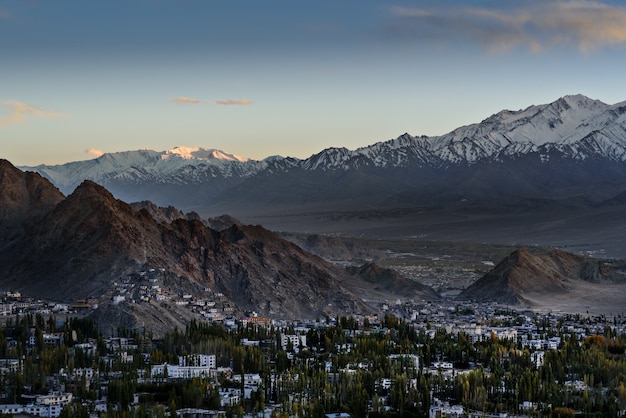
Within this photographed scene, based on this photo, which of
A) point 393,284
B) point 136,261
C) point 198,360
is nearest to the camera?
point 198,360

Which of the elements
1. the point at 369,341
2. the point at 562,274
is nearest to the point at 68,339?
the point at 369,341

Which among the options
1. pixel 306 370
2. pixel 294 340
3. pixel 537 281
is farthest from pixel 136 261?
pixel 537 281

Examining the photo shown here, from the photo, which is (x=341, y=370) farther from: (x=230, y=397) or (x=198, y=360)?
(x=198, y=360)

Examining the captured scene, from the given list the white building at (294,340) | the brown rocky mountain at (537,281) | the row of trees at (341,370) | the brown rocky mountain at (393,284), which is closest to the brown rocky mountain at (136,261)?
the brown rocky mountain at (393,284)

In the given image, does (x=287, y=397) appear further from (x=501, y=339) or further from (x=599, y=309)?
(x=599, y=309)

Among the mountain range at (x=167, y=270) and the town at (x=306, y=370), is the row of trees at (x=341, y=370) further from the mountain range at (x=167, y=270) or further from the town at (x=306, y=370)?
the mountain range at (x=167, y=270)

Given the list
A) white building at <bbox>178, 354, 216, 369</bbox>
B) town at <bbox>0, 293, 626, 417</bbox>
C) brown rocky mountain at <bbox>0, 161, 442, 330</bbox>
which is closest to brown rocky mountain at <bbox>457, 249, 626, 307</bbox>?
brown rocky mountain at <bbox>0, 161, 442, 330</bbox>
